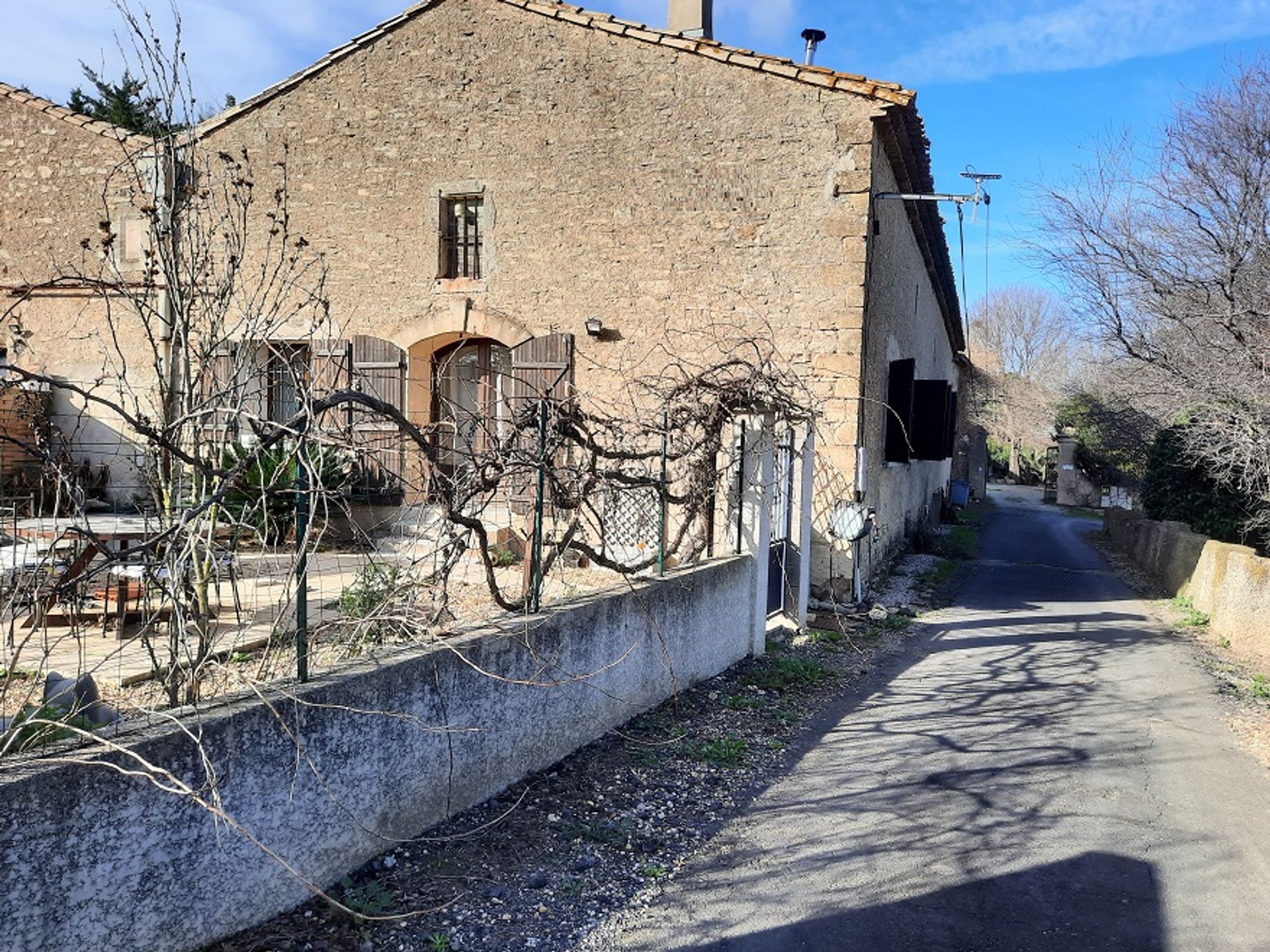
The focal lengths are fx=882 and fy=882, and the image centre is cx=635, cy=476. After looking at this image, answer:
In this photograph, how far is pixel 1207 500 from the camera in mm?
13047

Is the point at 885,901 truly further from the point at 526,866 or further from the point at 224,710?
the point at 224,710

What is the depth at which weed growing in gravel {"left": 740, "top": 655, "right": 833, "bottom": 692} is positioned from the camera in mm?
6371

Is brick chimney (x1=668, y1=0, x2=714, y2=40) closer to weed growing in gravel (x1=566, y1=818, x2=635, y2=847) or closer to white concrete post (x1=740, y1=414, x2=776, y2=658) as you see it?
white concrete post (x1=740, y1=414, x2=776, y2=658)

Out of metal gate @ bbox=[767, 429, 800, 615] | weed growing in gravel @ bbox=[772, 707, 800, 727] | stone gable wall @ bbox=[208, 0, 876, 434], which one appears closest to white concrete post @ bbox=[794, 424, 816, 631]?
metal gate @ bbox=[767, 429, 800, 615]

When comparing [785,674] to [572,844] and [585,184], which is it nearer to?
[572,844]

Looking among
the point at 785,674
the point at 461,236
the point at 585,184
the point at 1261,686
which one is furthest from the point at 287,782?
the point at 461,236

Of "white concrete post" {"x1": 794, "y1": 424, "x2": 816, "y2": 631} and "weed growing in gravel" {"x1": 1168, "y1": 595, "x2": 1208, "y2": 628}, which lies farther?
"weed growing in gravel" {"x1": 1168, "y1": 595, "x2": 1208, "y2": 628}

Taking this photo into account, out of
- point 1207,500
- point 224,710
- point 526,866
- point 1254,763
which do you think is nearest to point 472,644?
point 526,866

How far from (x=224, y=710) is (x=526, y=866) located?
1.38 m

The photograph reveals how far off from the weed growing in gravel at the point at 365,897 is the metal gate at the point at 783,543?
5.02 metres

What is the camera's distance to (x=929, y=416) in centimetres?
1211

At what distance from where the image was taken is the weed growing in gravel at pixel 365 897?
3014 mm

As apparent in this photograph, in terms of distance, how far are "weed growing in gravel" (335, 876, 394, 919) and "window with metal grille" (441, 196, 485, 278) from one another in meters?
8.62

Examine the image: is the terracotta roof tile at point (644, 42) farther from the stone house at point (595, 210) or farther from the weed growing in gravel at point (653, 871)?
the weed growing in gravel at point (653, 871)
